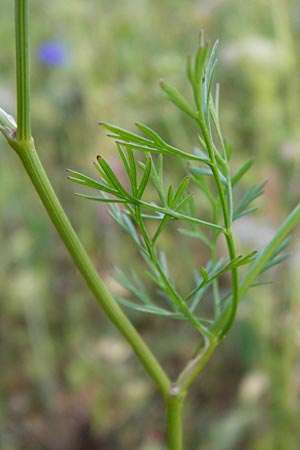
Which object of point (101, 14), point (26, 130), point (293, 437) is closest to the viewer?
point (26, 130)

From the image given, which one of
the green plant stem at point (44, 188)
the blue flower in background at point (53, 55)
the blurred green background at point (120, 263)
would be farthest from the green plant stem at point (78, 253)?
the blue flower in background at point (53, 55)

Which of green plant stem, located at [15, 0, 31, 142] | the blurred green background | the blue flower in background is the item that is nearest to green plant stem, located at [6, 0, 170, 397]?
green plant stem, located at [15, 0, 31, 142]

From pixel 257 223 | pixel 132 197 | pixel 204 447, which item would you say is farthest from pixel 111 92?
pixel 132 197

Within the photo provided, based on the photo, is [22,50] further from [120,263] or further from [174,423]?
[120,263]

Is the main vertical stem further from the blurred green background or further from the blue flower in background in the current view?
the blue flower in background

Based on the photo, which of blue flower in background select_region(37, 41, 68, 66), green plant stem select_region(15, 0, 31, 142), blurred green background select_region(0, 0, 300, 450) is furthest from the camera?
blue flower in background select_region(37, 41, 68, 66)

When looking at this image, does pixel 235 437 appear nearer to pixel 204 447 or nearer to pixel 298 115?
pixel 204 447

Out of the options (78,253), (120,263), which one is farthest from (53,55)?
(78,253)
